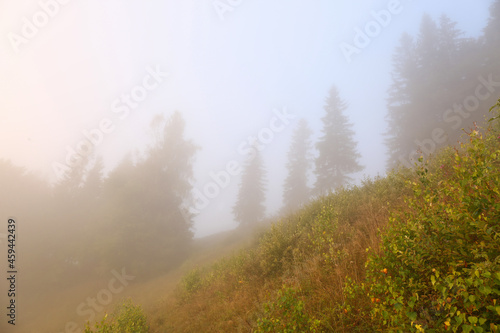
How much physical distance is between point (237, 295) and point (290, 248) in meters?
2.07

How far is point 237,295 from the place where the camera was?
235 inches

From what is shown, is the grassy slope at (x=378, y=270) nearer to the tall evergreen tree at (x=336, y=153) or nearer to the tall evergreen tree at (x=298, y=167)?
the tall evergreen tree at (x=336, y=153)

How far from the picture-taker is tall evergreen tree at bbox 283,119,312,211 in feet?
96.7

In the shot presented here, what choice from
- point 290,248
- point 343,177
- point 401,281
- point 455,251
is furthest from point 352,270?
point 343,177

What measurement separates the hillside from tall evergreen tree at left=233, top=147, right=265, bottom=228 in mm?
20625

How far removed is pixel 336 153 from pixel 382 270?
2343 centimetres

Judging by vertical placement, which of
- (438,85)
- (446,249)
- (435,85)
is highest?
(435,85)

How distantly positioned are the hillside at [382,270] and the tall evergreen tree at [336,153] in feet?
50.2

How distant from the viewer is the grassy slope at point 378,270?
197 centimetres

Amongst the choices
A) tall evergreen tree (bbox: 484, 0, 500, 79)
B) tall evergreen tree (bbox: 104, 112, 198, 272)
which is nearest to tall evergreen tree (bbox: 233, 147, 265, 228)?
tall evergreen tree (bbox: 104, 112, 198, 272)

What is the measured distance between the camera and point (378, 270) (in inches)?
112

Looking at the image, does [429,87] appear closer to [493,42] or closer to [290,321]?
[493,42]

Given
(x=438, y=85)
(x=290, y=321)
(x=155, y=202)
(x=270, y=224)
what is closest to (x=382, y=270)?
(x=290, y=321)

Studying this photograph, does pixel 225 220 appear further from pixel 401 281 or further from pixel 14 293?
pixel 401 281
